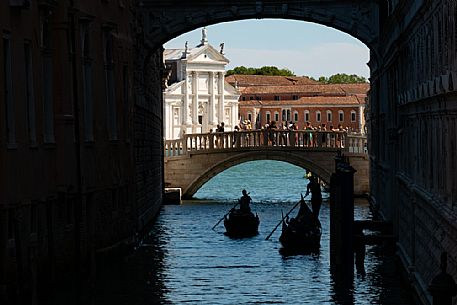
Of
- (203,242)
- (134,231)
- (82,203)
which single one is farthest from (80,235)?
(203,242)

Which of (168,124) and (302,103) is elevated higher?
(302,103)

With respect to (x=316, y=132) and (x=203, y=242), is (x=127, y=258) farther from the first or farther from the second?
(x=316, y=132)

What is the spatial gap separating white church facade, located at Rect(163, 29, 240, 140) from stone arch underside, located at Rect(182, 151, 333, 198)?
52.9 m

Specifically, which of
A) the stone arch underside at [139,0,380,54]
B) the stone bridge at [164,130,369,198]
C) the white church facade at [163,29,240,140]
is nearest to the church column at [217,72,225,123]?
the white church facade at [163,29,240,140]

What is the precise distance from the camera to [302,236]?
23.8 m

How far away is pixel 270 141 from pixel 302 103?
232ft

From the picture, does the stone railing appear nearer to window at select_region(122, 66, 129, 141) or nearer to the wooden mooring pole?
window at select_region(122, 66, 129, 141)

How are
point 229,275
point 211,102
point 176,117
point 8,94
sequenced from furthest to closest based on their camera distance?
1. point 211,102
2. point 176,117
3. point 229,275
4. point 8,94

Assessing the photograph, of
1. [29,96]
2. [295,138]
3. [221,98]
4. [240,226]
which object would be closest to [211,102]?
[221,98]

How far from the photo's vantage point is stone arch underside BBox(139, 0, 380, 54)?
90.4ft

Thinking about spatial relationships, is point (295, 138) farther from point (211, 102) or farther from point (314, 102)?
point (314, 102)

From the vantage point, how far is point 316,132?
4025 cm

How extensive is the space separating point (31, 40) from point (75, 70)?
223 cm

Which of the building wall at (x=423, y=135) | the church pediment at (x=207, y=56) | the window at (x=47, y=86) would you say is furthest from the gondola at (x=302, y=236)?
the church pediment at (x=207, y=56)
